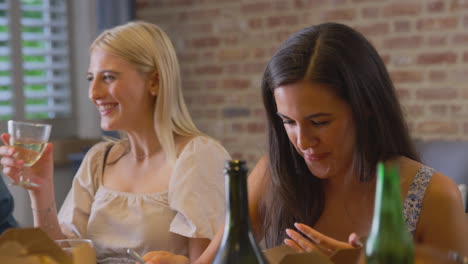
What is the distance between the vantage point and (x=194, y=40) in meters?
3.73

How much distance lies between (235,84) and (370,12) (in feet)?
2.78

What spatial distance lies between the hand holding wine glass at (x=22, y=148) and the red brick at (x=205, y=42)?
2130 mm

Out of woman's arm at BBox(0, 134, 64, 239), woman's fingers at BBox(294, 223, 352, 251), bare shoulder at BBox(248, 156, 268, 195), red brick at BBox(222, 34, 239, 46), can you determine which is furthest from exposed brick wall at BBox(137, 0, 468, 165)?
woman's fingers at BBox(294, 223, 352, 251)

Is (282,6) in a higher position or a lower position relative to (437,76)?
higher

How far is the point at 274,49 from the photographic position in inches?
137

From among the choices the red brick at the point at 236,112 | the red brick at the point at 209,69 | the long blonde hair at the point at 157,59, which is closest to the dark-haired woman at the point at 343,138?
the long blonde hair at the point at 157,59

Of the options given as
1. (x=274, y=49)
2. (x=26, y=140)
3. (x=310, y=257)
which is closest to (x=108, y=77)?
(x=26, y=140)

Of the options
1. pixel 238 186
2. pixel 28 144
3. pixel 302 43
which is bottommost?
pixel 28 144

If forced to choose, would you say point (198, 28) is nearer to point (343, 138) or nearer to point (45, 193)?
point (45, 193)

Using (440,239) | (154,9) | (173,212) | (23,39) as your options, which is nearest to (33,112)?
(23,39)

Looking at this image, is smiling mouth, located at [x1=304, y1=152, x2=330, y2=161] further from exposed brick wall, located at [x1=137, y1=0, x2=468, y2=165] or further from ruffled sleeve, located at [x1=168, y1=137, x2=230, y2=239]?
exposed brick wall, located at [x1=137, y1=0, x2=468, y2=165]

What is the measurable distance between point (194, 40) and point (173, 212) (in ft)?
6.40

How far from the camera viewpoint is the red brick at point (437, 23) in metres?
2.95

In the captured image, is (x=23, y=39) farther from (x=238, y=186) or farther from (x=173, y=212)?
(x=238, y=186)
